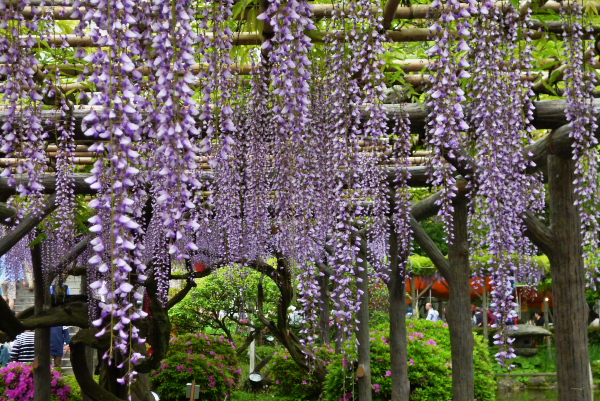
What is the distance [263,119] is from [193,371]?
264 inches

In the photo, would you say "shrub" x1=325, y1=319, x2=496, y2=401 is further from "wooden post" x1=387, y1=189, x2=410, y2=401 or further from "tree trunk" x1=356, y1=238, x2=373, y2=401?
"wooden post" x1=387, y1=189, x2=410, y2=401

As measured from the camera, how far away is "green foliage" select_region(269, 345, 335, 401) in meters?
9.77

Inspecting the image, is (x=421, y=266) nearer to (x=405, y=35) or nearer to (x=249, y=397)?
(x=249, y=397)

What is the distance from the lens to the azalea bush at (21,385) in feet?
25.7

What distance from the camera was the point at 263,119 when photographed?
373cm

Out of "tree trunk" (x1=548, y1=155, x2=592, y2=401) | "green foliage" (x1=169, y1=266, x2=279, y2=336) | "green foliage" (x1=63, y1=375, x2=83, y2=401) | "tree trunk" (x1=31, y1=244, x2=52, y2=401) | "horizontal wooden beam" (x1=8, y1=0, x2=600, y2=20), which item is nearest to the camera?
"horizontal wooden beam" (x1=8, y1=0, x2=600, y2=20)

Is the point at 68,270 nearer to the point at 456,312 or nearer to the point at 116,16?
the point at 456,312

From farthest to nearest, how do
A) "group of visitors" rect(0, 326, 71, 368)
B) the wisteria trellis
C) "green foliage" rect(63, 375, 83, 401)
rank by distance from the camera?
"group of visitors" rect(0, 326, 71, 368) < "green foliage" rect(63, 375, 83, 401) < the wisteria trellis

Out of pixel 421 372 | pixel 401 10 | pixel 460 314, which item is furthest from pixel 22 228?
pixel 421 372

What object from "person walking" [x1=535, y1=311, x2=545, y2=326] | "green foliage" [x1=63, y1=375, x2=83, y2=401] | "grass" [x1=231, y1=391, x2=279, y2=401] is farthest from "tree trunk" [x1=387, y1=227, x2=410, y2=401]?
"person walking" [x1=535, y1=311, x2=545, y2=326]

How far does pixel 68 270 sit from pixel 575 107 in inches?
224

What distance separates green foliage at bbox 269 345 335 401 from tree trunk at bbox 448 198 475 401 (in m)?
3.94

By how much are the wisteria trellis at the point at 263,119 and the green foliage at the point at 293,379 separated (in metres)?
4.51

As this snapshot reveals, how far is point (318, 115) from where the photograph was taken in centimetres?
366
